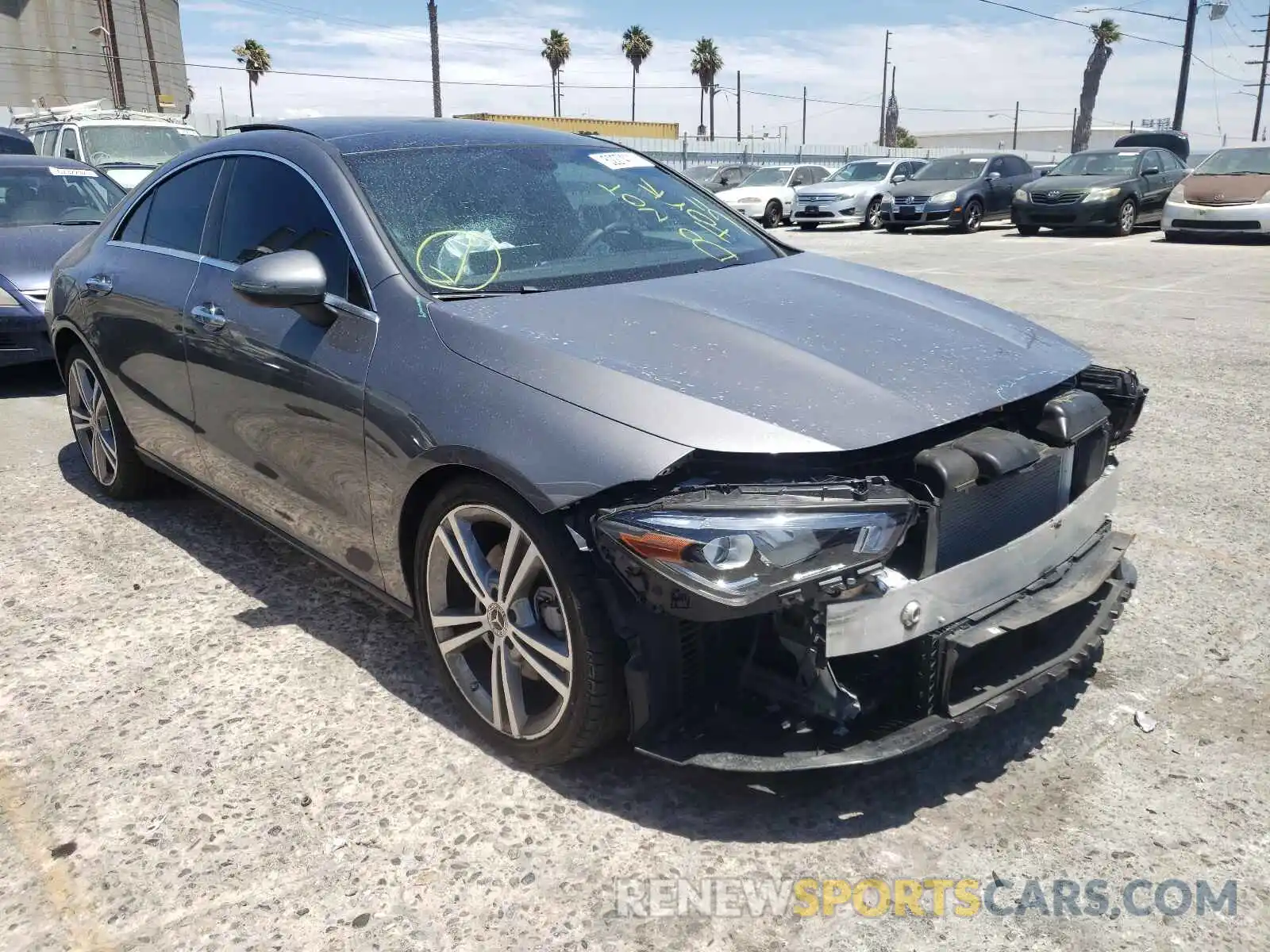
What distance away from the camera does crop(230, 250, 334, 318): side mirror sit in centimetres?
288

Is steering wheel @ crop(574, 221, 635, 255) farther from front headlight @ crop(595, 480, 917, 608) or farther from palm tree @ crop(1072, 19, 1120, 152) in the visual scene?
palm tree @ crop(1072, 19, 1120, 152)

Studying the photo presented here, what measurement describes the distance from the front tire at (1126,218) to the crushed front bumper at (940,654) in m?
17.3

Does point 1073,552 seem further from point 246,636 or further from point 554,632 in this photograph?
point 246,636

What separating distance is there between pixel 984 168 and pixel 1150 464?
17.8m

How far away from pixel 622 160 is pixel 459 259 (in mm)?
1167

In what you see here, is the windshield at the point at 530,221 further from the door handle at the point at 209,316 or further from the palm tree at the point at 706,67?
the palm tree at the point at 706,67

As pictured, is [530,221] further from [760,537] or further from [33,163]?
[33,163]

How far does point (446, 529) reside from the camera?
266 cm

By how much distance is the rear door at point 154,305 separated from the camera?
151 inches

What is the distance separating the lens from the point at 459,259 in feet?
9.79

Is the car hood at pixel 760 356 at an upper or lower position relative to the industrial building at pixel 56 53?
lower

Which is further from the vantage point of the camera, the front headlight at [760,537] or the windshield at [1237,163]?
the windshield at [1237,163]

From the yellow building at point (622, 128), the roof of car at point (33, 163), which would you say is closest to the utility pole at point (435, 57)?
the yellow building at point (622, 128)

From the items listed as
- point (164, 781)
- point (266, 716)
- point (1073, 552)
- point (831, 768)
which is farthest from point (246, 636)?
point (1073, 552)
